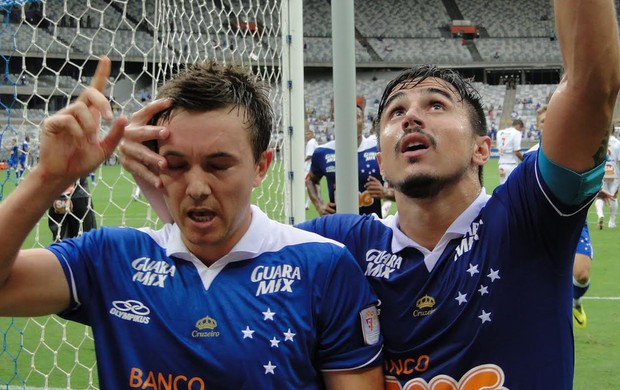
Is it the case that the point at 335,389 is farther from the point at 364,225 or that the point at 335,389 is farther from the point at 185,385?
the point at 364,225

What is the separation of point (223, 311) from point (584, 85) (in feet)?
3.32

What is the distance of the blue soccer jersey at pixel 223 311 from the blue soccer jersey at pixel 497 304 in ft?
0.51

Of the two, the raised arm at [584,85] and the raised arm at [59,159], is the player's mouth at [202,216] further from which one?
the raised arm at [584,85]

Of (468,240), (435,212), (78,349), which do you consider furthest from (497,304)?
(78,349)

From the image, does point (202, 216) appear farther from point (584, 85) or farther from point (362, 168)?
point (362, 168)

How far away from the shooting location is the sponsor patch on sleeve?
1917mm

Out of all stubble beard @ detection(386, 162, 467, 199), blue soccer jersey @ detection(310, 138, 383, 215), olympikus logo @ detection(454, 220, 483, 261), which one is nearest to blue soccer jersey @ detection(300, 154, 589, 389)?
olympikus logo @ detection(454, 220, 483, 261)

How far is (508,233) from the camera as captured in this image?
81.3 inches

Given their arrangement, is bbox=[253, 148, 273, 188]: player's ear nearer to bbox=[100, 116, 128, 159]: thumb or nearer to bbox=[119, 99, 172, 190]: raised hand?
bbox=[119, 99, 172, 190]: raised hand

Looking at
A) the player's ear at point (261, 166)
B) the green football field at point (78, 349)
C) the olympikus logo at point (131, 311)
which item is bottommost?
the green football field at point (78, 349)

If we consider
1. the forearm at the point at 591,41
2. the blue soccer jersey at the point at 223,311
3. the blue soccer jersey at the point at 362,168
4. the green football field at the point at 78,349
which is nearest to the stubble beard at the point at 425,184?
the blue soccer jersey at the point at 223,311

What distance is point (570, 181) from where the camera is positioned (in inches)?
72.8

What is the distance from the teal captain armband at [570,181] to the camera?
1844 millimetres

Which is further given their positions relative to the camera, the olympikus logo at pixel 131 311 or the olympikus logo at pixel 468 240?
the olympikus logo at pixel 468 240
